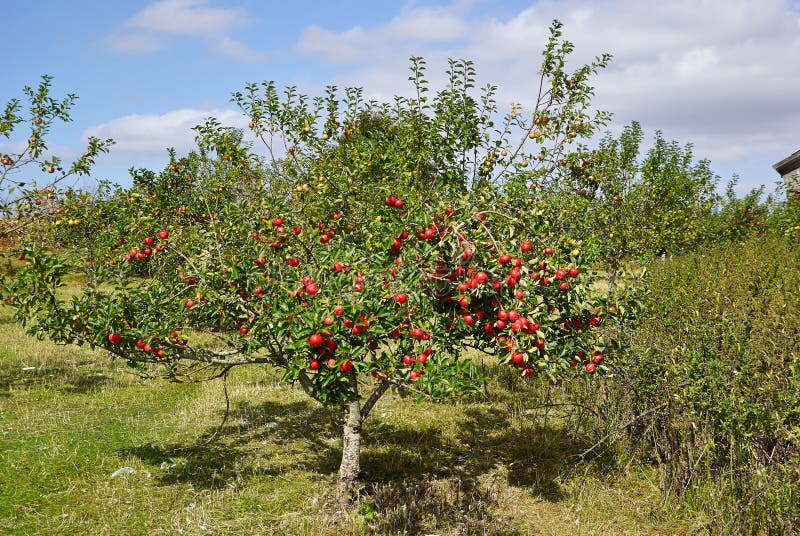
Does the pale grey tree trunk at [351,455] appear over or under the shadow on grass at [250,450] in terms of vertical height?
over

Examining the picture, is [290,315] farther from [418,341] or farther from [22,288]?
[22,288]

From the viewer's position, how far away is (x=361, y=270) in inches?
205

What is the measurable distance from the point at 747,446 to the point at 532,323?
122 inches

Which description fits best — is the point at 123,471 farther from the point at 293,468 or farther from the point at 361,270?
the point at 361,270

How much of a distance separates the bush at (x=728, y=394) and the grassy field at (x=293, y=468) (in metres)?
0.48

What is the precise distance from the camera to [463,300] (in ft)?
15.8

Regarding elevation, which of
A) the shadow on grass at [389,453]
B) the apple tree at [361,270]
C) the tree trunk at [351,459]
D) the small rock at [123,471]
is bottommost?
the shadow on grass at [389,453]

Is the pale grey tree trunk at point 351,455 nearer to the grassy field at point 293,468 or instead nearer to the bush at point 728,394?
the grassy field at point 293,468

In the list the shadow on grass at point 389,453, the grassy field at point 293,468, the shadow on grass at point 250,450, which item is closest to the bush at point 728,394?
the grassy field at point 293,468

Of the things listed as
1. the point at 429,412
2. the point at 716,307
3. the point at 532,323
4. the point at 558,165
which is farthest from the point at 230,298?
the point at 716,307

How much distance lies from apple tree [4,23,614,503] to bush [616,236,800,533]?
4.18 feet

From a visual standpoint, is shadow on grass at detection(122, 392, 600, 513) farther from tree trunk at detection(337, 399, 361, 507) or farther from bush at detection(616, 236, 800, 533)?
bush at detection(616, 236, 800, 533)

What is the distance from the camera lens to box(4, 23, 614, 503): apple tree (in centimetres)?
490

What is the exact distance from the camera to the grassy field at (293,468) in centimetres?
622
